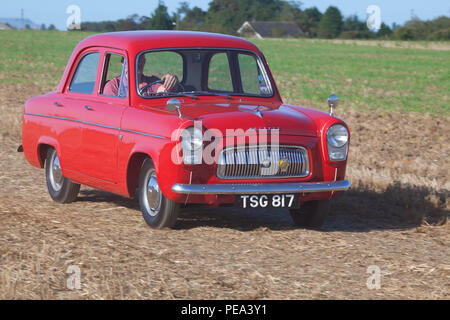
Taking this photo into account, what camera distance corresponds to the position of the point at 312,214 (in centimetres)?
702

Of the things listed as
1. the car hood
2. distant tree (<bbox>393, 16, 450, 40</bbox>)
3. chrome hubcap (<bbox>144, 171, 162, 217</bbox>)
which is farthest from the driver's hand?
distant tree (<bbox>393, 16, 450, 40</bbox>)

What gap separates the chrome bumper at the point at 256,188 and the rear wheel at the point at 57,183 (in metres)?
2.26

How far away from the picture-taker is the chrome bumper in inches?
Answer: 239

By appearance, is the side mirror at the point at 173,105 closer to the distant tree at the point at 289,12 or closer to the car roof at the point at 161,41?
the car roof at the point at 161,41

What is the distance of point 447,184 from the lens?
957 centimetres

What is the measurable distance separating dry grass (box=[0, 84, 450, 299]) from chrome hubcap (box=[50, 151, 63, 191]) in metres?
0.21

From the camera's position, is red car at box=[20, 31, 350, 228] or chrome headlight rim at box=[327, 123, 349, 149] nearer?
red car at box=[20, 31, 350, 228]

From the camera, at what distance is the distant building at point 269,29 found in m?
117

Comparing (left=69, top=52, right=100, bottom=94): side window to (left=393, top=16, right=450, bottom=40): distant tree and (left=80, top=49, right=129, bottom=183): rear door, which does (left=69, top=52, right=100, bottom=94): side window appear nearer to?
(left=80, top=49, right=129, bottom=183): rear door

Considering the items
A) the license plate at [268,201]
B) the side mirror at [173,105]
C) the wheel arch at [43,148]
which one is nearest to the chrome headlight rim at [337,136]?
the license plate at [268,201]

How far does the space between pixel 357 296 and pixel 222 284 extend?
870mm

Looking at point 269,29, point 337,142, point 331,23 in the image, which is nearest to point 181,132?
point 337,142

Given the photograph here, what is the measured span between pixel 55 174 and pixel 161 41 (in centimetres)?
198
